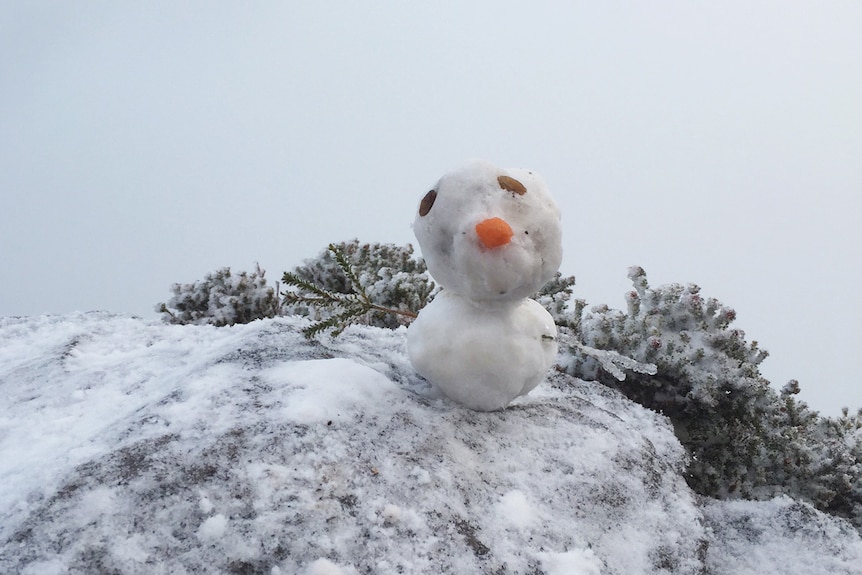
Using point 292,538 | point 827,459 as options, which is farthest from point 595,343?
point 292,538

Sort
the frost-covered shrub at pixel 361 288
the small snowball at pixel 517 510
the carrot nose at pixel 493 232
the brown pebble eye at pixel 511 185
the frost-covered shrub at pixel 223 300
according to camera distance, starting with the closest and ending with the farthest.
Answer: the small snowball at pixel 517 510 < the carrot nose at pixel 493 232 < the brown pebble eye at pixel 511 185 < the frost-covered shrub at pixel 361 288 < the frost-covered shrub at pixel 223 300

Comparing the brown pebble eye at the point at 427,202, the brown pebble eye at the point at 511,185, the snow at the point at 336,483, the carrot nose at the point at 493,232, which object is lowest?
the snow at the point at 336,483

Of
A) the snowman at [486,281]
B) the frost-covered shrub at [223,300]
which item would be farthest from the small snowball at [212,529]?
the frost-covered shrub at [223,300]

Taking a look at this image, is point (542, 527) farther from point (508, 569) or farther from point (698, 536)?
point (698, 536)

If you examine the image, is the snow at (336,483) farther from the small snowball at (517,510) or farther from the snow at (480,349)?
the snow at (480,349)

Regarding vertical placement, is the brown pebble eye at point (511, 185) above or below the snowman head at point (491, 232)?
above

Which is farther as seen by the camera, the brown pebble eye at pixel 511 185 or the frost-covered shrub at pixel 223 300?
the frost-covered shrub at pixel 223 300
